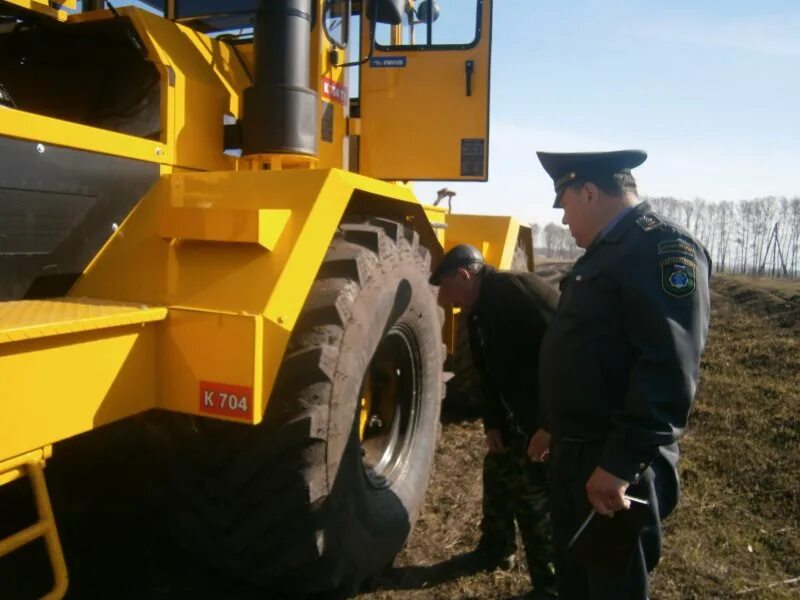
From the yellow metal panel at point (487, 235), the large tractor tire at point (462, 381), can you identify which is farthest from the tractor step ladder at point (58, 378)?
the yellow metal panel at point (487, 235)

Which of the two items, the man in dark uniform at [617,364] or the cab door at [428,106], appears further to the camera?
the cab door at [428,106]

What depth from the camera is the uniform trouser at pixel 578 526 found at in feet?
7.52

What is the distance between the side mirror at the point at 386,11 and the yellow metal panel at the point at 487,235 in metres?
2.27

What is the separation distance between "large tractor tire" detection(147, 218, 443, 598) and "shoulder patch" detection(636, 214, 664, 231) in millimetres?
1034

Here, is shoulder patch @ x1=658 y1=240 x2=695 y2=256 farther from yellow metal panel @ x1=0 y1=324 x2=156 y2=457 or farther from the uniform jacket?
yellow metal panel @ x1=0 y1=324 x2=156 y2=457

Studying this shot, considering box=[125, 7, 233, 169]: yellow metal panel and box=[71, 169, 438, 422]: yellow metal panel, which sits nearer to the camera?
box=[71, 169, 438, 422]: yellow metal panel

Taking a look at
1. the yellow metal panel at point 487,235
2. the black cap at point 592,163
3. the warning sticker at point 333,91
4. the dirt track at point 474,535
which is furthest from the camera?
the yellow metal panel at point 487,235

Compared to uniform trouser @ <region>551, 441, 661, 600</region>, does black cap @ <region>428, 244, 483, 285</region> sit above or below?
above

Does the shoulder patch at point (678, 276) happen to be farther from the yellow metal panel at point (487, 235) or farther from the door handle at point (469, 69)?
the yellow metal panel at point (487, 235)

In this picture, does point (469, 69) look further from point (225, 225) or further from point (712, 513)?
point (712, 513)

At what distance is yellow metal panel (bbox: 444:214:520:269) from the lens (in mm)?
5555

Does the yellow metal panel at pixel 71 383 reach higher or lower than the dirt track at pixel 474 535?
higher

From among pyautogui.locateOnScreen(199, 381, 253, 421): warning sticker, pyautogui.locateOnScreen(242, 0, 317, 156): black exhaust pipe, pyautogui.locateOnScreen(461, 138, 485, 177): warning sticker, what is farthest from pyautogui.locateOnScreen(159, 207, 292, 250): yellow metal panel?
pyautogui.locateOnScreen(461, 138, 485, 177): warning sticker

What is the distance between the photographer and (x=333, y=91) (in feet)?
12.3
